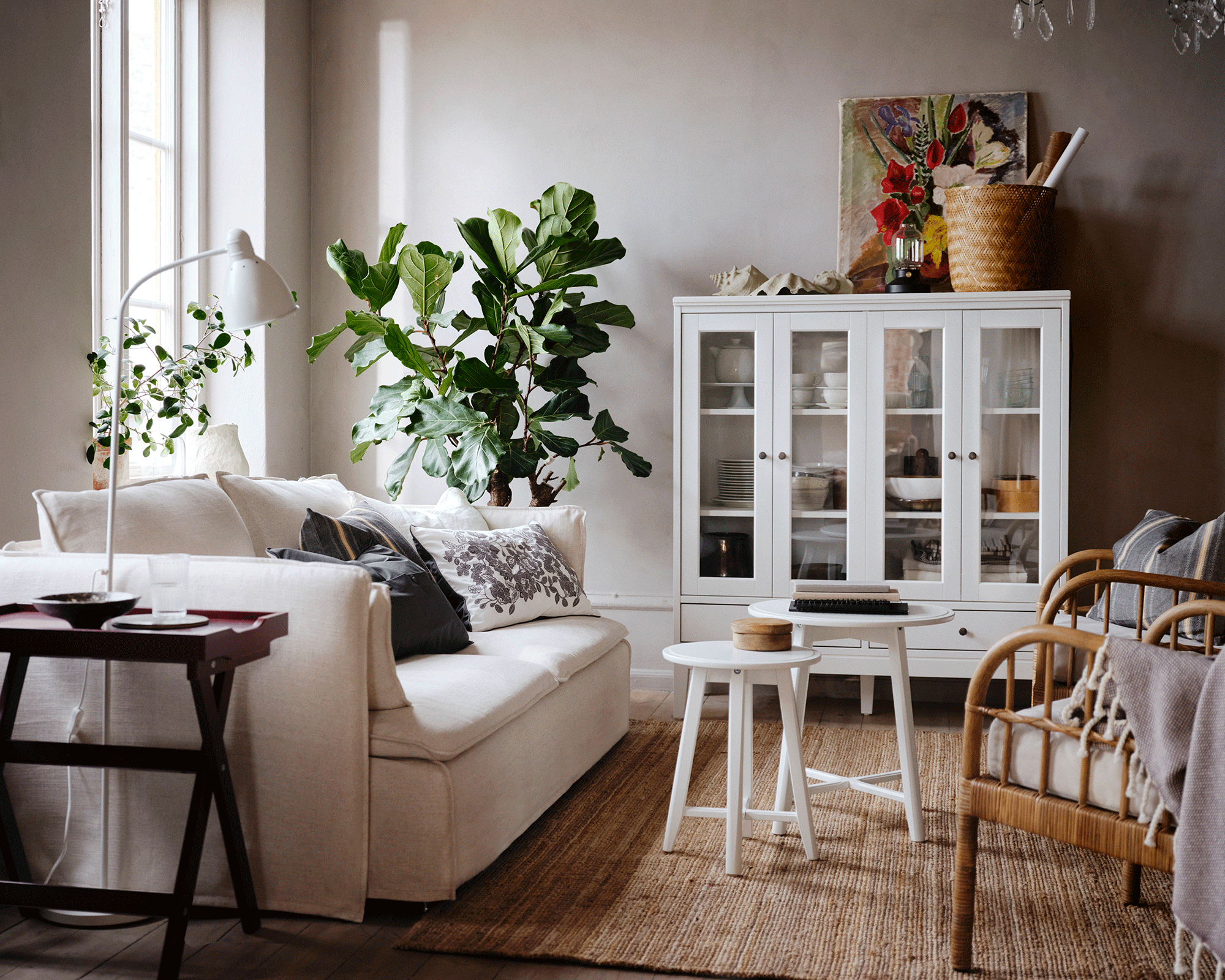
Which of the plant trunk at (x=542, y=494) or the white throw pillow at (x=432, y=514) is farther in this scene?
the plant trunk at (x=542, y=494)

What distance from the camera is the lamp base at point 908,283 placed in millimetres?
3881

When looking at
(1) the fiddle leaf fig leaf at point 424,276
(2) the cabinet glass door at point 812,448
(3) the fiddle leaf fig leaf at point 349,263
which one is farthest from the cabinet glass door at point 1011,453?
(3) the fiddle leaf fig leaf at point 349,263

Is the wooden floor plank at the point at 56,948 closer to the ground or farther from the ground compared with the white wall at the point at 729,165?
closer to the ground

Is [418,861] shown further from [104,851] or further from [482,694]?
[104,851]

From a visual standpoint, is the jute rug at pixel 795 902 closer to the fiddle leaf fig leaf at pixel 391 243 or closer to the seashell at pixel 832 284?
the seashell at pixel 832 284

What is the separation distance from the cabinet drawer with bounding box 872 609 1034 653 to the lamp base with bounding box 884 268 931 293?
1.11m

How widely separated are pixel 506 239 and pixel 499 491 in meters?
0.89

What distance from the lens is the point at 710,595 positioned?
394 centimetres

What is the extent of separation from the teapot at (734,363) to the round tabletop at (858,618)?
Answer: 1.38 meters

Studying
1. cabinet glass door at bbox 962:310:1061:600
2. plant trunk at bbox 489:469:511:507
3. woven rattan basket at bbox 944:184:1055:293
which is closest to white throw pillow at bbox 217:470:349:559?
plant trunk at bbox 489:469:511:507

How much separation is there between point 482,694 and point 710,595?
5.48ft

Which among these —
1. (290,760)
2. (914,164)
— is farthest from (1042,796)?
(914,164)

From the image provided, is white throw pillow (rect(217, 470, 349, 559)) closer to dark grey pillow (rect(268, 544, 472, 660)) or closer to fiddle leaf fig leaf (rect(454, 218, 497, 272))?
dark grey pillow (rect(268, 544, 472, 660))

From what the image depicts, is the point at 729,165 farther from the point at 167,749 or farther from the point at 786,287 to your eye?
the point at 167,749
